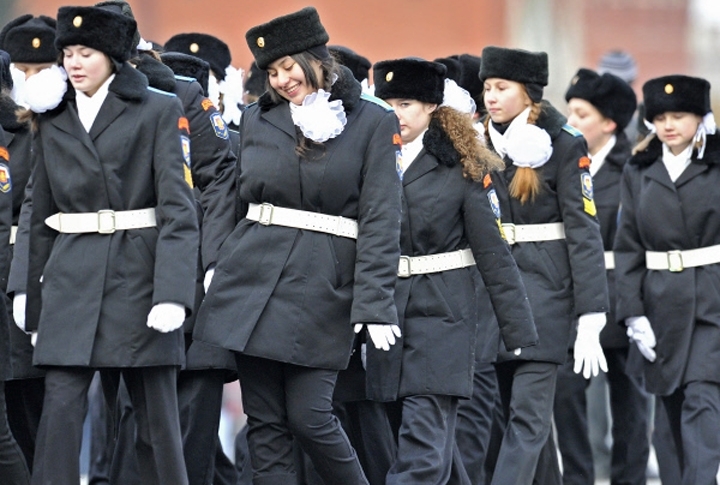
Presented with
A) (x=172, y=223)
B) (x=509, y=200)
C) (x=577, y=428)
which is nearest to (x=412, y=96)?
(x=509, y=200)

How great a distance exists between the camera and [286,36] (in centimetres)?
729

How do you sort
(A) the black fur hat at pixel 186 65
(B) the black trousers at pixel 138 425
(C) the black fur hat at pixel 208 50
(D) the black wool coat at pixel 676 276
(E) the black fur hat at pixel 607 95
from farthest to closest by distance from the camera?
(E) the black fur hat at pixel 607 95, (C) the black fur hat at pixel 208 50, (D) the black wool coat at pixel 676 276, (A) the black fur hat at pixel 186 65, (B) the black trousers at pixel 138 425

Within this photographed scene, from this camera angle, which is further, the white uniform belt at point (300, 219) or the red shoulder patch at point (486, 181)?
the red shoulder patch at point (486, 181)

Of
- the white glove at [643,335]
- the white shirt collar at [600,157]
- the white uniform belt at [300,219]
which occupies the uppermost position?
the white uniform belt at [300,219]

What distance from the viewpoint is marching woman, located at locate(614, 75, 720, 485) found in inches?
358

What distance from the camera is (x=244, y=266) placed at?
24.1ft

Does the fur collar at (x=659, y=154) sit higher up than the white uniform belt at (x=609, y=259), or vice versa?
the fur collar at (x=659, y=154)

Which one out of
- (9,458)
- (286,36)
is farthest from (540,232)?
(9,458)

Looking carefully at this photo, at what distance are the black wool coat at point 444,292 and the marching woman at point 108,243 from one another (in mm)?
1080

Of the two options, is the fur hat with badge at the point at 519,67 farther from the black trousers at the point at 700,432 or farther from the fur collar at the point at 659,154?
the black trousers at the point at 700,432

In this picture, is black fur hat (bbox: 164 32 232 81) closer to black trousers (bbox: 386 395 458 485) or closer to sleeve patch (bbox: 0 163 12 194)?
sleeve patch (bbox: 0 163 12 194)

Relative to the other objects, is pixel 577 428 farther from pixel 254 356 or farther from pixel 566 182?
pixel 254 356

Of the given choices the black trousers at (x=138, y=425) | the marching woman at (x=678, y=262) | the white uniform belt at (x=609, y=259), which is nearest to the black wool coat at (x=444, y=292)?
the black trousers at (x=138, y=425)

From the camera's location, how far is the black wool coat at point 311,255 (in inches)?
285
